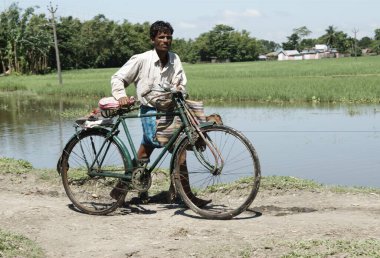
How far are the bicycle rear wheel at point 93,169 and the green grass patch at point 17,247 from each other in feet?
3.23

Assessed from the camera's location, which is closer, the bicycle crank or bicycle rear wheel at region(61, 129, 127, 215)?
the bicycle crank

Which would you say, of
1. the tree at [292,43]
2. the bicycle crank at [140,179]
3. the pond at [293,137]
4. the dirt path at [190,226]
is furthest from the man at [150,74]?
the tree at [292,43]

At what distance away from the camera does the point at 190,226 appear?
381cm

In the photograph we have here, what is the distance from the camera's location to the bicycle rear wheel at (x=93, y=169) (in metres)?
4.47

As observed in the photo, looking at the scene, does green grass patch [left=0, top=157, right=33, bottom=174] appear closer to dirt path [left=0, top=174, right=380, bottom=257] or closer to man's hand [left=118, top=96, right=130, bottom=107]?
dirt path [left=0, top=174, right=380, bottom=257]

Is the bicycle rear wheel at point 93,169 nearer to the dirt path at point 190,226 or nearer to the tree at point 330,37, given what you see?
the dirt path at point 190,226

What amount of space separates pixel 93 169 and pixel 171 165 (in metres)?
0.82

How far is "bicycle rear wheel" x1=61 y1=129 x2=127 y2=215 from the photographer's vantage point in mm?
4469

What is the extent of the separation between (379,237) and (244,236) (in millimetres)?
780

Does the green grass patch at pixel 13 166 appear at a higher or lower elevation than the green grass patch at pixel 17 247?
higher

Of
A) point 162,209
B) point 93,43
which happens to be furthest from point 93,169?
point 93,43

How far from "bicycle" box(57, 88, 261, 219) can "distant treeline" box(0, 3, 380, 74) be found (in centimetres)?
4496

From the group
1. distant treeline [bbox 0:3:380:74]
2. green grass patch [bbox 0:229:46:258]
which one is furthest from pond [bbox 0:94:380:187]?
distant treeline [bbox 0:3:380:74]

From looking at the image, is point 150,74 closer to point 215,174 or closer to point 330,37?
point 215,174
